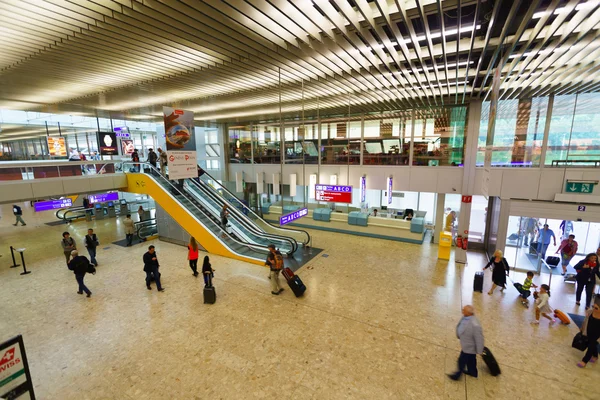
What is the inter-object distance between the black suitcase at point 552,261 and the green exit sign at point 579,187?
2.23 meters

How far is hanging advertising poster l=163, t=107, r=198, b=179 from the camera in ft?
24.5

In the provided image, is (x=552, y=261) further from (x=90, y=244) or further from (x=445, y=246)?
(x=90, y=244)

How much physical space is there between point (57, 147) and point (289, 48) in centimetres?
1268

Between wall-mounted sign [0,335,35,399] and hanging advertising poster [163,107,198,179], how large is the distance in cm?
511

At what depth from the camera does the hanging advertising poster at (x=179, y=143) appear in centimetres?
746

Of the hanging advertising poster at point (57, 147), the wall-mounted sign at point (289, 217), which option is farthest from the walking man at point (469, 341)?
the hanging advertising poster at point (57, 147)

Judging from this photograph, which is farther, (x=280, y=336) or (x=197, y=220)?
(x=197, y=220)

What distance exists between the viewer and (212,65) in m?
5.91

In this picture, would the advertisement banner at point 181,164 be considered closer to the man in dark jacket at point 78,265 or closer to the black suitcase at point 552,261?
the man in dark jacket at point 78,265

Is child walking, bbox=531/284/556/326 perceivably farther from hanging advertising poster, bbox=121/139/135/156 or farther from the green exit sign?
hanging advertising poster, bbox=121/139/135/156

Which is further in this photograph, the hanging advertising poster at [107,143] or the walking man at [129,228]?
the hanging advertising poster at [107,143]

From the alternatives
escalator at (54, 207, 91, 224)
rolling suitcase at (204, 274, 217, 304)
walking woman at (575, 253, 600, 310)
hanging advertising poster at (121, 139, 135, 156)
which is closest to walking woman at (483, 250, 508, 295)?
walking woman at (575, 253, 600, 310)

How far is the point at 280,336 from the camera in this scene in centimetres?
526

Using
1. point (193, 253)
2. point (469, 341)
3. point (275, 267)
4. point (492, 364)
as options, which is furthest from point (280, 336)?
point (193, 253)
